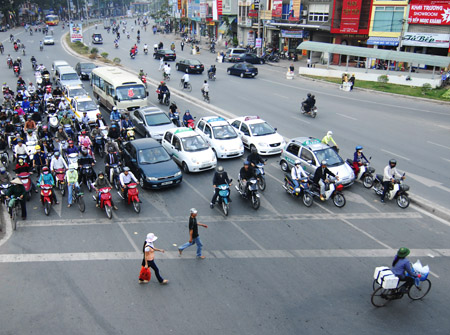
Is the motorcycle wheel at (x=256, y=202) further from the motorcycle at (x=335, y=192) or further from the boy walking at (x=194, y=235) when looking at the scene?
the boy walking at (x=194, y=235)

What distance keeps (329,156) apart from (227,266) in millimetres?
7136

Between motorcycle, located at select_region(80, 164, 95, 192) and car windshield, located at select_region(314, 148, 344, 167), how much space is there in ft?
28.7

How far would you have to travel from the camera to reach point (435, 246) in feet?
38.1

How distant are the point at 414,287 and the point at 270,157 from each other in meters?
10.5

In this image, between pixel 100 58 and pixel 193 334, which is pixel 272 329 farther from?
pixel 100 58

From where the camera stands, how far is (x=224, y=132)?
18.8 metres

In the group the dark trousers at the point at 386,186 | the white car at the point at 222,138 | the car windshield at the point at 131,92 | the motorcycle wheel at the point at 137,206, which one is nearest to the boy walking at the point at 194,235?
the motorcycle wheel at the point at 137,206

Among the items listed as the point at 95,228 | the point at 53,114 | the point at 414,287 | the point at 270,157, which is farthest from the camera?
the point at 53,114

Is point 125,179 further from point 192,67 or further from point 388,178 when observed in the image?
point 192,67

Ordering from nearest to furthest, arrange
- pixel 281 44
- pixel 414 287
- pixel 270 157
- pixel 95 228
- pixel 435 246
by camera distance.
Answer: pixel 414 287 → pixel 435 246 → pixel 95 228 → pixel 270 157 → pixel 281 44

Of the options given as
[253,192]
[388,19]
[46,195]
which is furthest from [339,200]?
[388,19]

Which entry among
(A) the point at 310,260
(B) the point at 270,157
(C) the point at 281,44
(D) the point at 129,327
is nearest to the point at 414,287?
(A) the point at 310,260

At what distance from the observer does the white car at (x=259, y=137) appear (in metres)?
18.7

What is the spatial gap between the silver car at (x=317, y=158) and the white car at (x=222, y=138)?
275 cm
